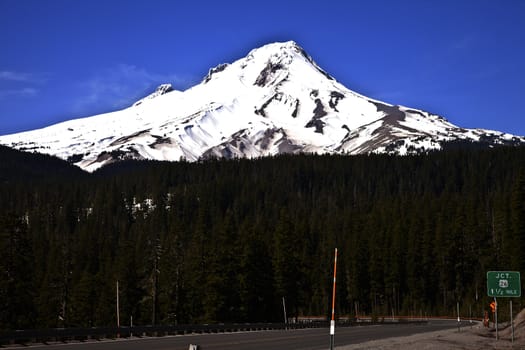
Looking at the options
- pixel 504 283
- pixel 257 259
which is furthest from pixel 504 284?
pixel 257 259

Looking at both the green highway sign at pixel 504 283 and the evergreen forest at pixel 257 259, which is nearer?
the green highway sign at pixel 504 283

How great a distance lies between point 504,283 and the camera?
122 feet

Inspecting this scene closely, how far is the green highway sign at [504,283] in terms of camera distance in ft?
121

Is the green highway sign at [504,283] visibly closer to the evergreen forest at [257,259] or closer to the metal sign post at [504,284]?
the metal sign post at [504,284]

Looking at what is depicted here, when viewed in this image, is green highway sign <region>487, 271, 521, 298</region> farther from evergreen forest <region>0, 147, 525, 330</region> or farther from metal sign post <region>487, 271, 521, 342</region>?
evergreen forest <region>0, 147, 525, 330</region>

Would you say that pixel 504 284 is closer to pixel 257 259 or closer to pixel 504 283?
pixel 504 283

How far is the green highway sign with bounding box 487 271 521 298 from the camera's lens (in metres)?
36.8

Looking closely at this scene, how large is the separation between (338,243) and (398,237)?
37.2 feet

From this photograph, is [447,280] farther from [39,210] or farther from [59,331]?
[39,210]

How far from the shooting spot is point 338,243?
113188 mm

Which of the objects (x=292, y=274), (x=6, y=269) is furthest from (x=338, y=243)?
(x=6, y=269)

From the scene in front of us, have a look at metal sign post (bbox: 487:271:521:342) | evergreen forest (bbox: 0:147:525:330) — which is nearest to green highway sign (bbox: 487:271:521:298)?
metal sign post (bbox: 487:271:521:342)

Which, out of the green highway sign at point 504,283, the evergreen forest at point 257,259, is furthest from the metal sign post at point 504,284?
the evergreen forest at point 257,259

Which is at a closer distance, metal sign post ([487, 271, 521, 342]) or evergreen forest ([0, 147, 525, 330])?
metal sign post ([487, 271, 521, 342])
